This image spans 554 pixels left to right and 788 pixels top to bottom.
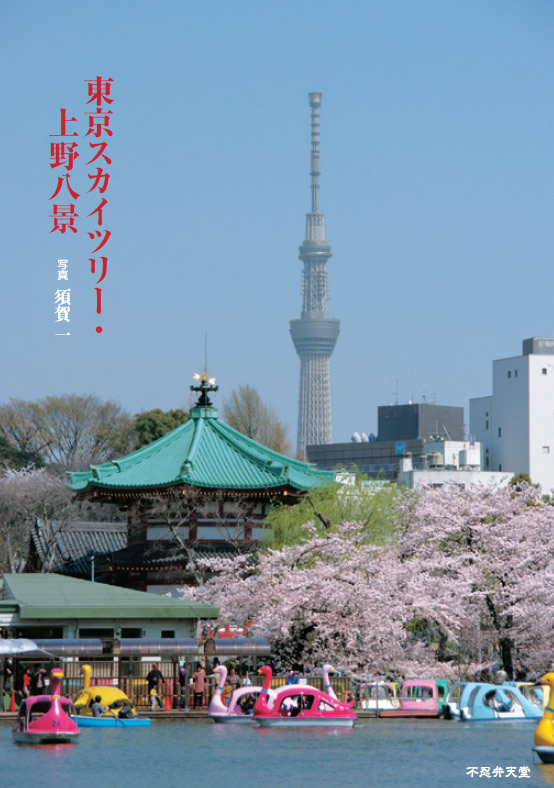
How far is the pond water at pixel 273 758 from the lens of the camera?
120 feet

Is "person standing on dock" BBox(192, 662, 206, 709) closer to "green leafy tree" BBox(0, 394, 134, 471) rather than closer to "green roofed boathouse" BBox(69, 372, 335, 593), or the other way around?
"green roofed boathouse" BBox(69, 372, 335, 593)

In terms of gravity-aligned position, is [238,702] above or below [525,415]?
below

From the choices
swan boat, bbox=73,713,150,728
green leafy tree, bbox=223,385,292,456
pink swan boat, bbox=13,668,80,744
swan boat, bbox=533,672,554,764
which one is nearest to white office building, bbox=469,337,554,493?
green leafy tree, bbox=223,385,292,456

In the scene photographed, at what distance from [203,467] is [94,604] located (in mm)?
15592

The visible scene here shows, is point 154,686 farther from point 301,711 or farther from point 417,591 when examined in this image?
point 417,591

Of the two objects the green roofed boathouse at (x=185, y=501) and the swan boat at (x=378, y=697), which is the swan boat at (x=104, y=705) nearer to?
the swan boat at (x=378, y=697)

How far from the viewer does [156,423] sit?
116875 mm

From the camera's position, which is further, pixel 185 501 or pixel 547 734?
pixel 185 501

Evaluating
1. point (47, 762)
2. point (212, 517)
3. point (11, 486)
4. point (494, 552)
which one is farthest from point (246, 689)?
point (11, 486)

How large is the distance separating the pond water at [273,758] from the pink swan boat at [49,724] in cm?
31

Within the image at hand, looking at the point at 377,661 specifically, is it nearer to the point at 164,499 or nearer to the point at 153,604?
the point at 153,604

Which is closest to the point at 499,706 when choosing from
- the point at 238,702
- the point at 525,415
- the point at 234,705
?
the point at 238,702

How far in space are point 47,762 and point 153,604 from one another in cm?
1662

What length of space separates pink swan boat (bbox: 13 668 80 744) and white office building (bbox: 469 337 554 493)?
9355cm
